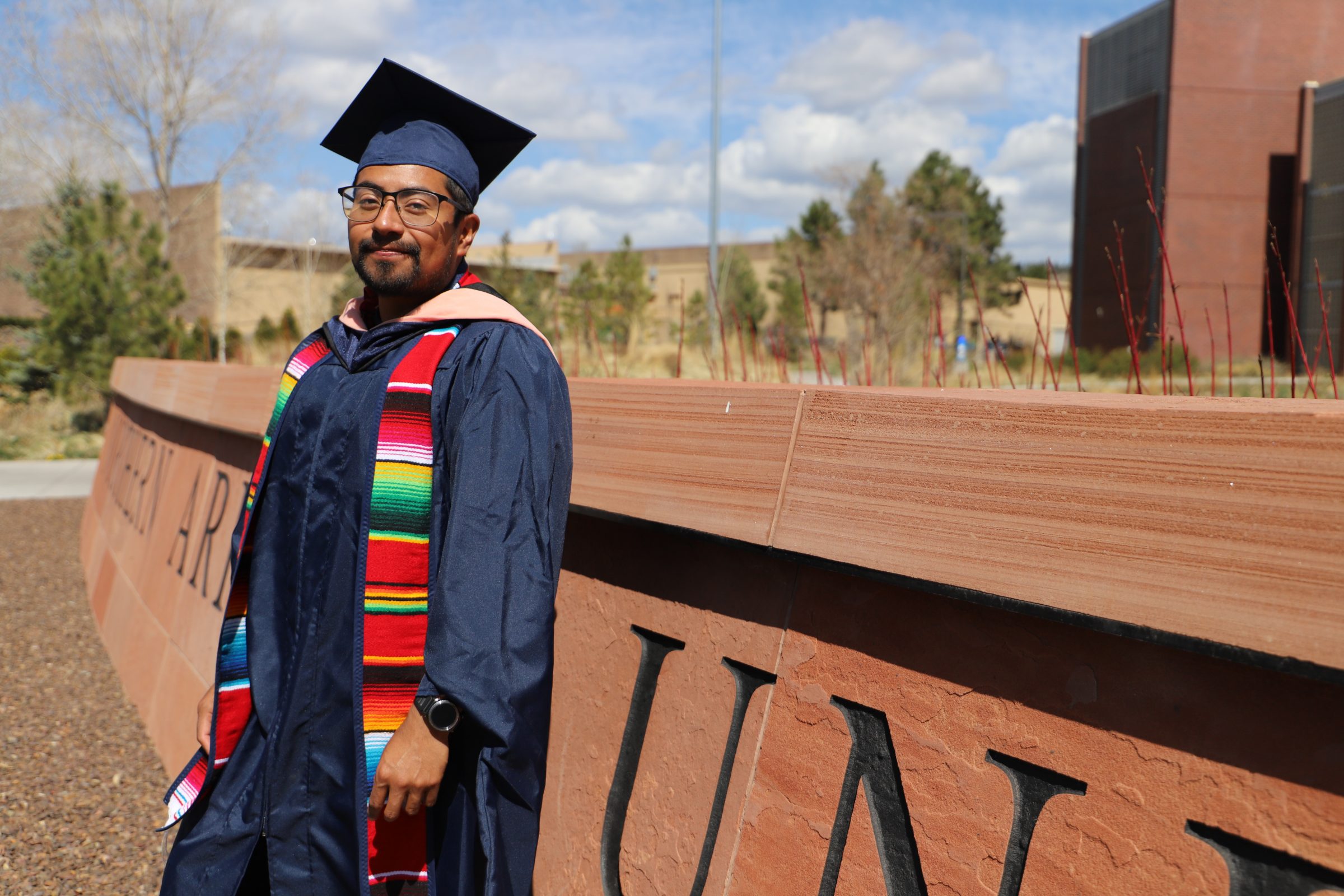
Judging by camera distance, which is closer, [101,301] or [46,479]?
[46,479]

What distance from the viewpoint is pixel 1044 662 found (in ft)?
5.41

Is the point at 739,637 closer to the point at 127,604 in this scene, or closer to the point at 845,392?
the point at 845,392

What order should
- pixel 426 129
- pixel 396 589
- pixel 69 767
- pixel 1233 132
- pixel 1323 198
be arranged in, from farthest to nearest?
pixel 1233 132 < pixel 1323 198 < pixel 69 767 < pixel 426 129 < pixel 396 589

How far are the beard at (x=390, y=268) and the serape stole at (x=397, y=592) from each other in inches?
11.4

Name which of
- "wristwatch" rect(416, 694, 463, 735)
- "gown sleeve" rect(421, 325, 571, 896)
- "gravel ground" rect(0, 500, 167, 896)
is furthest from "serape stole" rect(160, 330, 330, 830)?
"gravel ground" rect(0, 500, 167, 896)

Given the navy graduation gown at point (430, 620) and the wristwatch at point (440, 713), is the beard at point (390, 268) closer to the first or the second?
the navy graduation gown at point (430, 620)

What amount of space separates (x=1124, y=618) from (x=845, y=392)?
2.23ft

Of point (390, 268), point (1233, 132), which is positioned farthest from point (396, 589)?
point (1233, 132)

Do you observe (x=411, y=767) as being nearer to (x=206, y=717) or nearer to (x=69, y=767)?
(x=206, y=717)

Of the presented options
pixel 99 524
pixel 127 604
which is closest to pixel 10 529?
pixel 99 524

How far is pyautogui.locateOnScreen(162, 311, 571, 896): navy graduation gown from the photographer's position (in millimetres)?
1792

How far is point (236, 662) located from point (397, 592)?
61 centimetres

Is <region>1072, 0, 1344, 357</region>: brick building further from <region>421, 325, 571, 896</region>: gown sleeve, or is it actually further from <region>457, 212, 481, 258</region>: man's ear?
<region>421, 325, 571, 896</region>: gown sleeve

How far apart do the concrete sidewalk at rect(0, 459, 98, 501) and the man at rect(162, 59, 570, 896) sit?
11135 mm
